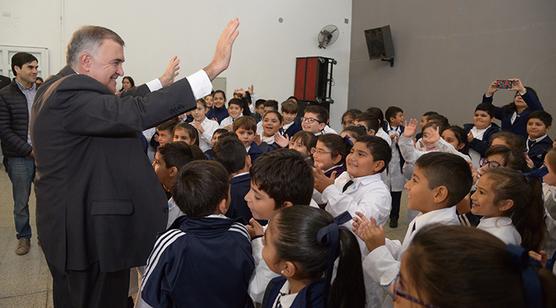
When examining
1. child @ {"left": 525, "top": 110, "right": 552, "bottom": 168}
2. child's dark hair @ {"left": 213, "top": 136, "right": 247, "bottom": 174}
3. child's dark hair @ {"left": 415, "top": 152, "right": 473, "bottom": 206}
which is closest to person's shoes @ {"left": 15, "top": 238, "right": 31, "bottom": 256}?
child's dark hair @ {"left": 213, "top": 136, "right": 247, "bottom": 174}

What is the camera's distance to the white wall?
7.00m

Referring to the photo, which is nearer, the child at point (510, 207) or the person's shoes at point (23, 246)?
the child at point (510, 207)

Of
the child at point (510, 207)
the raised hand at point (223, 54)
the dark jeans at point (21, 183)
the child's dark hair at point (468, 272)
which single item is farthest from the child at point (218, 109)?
→ the child's dark hair at point (468, 272)

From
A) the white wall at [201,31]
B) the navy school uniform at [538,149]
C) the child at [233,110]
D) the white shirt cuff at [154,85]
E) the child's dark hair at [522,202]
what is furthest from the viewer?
the white wall at [201,31]

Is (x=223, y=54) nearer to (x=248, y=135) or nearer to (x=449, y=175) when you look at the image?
(x=449, y=175)

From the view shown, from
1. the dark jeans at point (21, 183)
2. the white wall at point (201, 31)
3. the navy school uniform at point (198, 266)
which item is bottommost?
the dark jeans at point (21, 183)

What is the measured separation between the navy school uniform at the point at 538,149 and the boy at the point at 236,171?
2515mm

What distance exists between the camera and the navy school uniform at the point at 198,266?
52.6 inches

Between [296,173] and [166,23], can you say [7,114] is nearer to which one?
[296,173]

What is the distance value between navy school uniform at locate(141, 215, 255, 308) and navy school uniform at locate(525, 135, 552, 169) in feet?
9.65

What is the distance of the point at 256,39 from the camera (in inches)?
342

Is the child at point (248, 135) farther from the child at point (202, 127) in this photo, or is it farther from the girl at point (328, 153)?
the child at point (202, 127)

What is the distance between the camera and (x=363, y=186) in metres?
2.12

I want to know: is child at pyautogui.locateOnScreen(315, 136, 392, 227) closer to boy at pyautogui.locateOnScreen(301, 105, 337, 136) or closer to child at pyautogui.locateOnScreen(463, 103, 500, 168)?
boy at pyautogui.locateOnScreen(301, 105, 337, 136)
